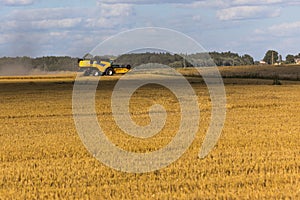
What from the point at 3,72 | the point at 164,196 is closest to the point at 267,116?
the point at 164,196

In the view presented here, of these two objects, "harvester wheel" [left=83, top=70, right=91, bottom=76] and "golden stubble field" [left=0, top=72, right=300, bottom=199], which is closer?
"golden stubble field" [left=0, top=72, right=300, bottom=199]

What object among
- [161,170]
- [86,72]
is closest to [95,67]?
[86,72]

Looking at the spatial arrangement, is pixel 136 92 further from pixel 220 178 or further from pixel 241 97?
pixel 220 178

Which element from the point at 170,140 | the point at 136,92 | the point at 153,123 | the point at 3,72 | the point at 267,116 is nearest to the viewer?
the point at 170,140

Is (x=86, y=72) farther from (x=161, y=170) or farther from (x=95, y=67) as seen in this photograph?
(x=161, y=170)

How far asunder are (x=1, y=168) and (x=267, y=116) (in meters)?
12.3

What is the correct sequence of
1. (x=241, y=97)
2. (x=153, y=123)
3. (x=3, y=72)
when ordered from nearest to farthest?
(x=153, y=123) → (x=241, y=97) → (x=3, y=72)

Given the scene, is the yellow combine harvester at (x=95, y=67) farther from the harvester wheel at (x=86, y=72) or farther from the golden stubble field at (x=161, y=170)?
the golden stubble field at (x=161, y=170)

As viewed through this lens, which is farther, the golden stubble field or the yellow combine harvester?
the yellow combine harvester

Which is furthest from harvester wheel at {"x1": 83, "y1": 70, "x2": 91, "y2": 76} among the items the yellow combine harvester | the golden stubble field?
the golden stubble field

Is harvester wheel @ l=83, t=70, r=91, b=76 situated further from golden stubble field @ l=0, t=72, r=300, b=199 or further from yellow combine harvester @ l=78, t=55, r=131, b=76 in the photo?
golden stubble field @ l=0, t=72, r=300, b=199

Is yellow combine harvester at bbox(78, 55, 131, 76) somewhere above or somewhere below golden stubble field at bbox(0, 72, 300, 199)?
above

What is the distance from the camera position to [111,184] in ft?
33.2

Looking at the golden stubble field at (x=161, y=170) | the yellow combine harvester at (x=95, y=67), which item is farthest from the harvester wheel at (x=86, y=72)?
the golden stubble field at (x=161, y=170)
